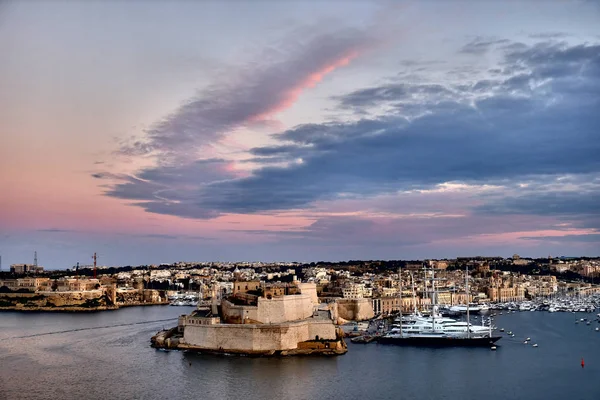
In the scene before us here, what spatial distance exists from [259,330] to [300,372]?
118 inches

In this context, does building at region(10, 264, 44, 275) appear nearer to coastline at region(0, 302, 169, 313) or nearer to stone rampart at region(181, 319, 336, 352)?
coastline at region(0, 302, 169, 313)

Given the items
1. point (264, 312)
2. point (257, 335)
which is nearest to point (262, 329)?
point (257, 335)

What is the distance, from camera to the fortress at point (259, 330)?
69.6 feet

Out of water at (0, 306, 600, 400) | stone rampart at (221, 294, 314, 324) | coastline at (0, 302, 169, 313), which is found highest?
stone rampart at (221, 294, 314, 324)

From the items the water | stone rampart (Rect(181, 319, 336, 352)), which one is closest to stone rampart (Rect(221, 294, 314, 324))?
stone rampart (Rect(181, 319, 336, 352))

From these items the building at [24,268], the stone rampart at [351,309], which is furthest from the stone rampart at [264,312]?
the building at [24,268]

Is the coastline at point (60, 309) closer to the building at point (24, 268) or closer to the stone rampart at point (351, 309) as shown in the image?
the stone rampart at point (351, 309)

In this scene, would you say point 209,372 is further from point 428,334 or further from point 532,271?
point 532,271

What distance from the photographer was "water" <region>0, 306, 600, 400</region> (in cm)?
1650

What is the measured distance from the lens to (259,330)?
2123cm

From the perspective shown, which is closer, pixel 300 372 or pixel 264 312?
pixel 300 372

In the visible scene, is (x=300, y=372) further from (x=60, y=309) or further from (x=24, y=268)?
(x=24, y=268)

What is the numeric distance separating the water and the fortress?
69 cm

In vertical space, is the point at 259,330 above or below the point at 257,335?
above
